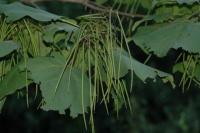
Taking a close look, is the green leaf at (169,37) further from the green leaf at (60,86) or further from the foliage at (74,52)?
the green leaf at (60,86)

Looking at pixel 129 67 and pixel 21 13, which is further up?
pixel 21 13

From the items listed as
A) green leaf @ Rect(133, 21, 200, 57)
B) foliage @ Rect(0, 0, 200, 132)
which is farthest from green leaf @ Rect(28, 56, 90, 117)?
green leaf @ Rect(133, 21, 200, 57)

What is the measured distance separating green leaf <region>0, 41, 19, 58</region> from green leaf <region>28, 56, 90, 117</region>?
0.05 meters

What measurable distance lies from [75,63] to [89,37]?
9 centimetres

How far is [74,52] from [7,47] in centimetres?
15

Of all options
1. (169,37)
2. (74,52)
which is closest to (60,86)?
(74,52)

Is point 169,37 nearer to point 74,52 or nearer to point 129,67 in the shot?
point 129,67

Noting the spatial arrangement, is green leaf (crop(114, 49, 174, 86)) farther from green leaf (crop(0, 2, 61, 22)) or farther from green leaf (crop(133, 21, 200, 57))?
green leaf (crop(0, 2, 61, 22))

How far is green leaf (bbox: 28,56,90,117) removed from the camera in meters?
1.29

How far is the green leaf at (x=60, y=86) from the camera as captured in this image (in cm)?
129

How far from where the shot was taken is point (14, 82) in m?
1.32

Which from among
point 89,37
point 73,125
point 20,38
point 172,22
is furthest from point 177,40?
point 73,125

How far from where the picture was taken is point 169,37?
53.6 inches

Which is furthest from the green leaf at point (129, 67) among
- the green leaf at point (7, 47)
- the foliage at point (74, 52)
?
the green leaf at point (7, 47)
